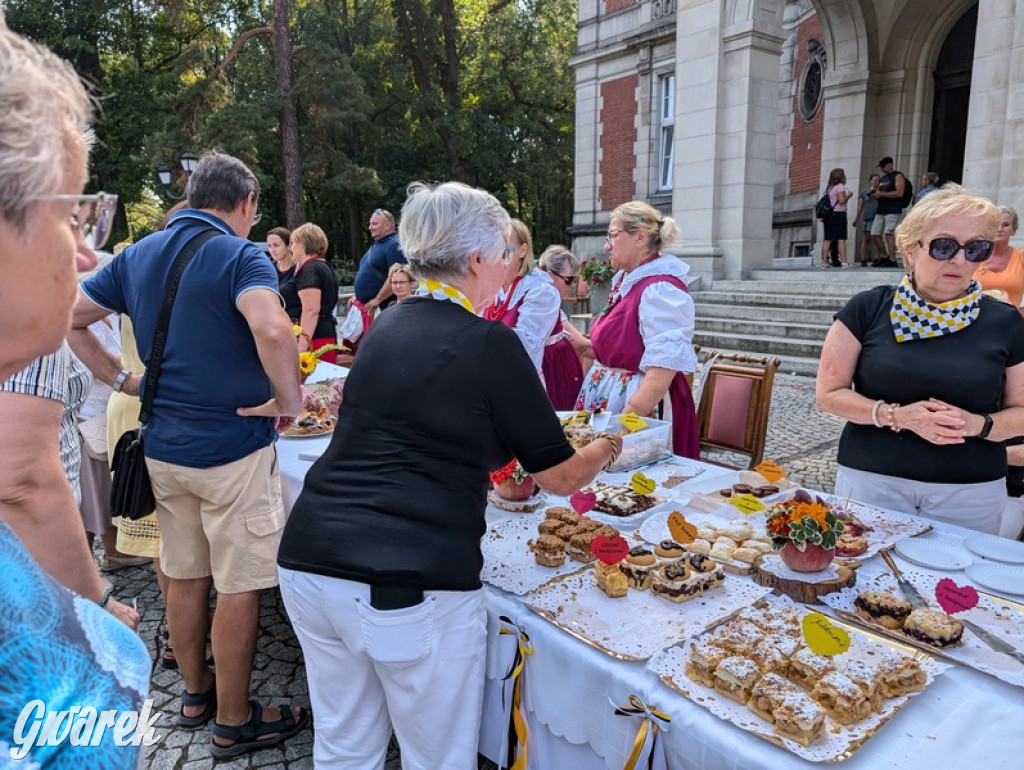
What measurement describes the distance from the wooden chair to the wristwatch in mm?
2785

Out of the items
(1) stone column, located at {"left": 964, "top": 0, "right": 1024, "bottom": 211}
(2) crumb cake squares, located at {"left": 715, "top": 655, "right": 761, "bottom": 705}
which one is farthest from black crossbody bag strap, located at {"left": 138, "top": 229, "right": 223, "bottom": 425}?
(1) stone column, located at {"left": 964, "top": 0, "right": 1024, "bottom": 211}

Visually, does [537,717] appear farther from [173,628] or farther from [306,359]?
[306,359]

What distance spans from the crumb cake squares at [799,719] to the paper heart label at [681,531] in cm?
71

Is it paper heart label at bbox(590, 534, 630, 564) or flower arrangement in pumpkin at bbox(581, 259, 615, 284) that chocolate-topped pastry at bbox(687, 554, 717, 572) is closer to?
paper heart label at bbox(590, 534, 630, 564)

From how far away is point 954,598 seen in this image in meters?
1.55

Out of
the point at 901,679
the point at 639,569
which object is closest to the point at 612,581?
Answer: the point at 639,569

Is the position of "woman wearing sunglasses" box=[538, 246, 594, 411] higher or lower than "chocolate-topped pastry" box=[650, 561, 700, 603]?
higher

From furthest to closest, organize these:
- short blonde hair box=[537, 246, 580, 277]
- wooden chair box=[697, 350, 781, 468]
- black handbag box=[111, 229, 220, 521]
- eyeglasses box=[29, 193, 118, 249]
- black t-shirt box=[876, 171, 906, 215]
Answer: black t-shirt box=[876, 171, 906, 215] < short blonde hair box=[537, 246, 580, 277] < wooden chair box=[697, 350, 781, 468] < black handbag box=[111, 229, 220, 521] < eyeglasses box=[29, 193, 118, 249]

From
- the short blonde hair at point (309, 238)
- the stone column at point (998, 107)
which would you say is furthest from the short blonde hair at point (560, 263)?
the stone column at point (998, 107)

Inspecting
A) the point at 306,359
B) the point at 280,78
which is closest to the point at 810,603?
the point at 306,359

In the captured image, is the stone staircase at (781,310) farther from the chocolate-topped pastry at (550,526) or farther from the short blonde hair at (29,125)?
the short blonde hair at (29,125)

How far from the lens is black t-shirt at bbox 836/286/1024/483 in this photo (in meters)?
2.27

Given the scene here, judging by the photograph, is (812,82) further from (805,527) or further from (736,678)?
(736,678)

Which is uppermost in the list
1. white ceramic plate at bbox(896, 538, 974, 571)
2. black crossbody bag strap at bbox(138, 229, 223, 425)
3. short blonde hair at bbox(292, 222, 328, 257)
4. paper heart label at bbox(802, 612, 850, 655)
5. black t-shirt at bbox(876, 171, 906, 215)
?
black t-shirt at bbox(876, 171, 906, 215)
